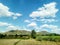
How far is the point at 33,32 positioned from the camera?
7356 centimetres
